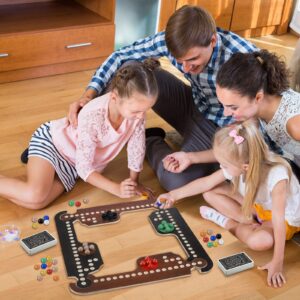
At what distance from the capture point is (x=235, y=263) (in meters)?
1.63

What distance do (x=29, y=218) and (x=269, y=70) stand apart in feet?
2.98

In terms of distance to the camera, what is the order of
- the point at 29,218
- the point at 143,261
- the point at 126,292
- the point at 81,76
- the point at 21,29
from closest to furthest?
1. the point at 126,292
2. the point at 143,261
3. the point at 29,218
4. the point at 21,29
5. the point at 81,76

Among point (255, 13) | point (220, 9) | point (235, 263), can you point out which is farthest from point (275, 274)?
point (255, 13)

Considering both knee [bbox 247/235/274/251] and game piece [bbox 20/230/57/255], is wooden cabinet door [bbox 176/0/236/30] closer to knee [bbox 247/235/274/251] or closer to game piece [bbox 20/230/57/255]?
knee [bbox 247/235/274/251]

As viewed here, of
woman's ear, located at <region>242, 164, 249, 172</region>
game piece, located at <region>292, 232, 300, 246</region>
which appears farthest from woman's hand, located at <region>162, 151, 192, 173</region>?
game piece, located at <region>292, 232, 300, 246</region>

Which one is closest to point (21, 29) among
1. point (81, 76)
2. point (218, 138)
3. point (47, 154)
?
point (81, 76)

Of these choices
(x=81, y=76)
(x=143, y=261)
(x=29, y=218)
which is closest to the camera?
(x=143, y=261)

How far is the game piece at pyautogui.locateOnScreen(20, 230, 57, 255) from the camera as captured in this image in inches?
63.6

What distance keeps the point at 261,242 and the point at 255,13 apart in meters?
2.22

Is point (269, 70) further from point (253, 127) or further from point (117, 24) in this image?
point (117, 24)

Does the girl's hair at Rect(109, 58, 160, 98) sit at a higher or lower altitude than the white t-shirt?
higher

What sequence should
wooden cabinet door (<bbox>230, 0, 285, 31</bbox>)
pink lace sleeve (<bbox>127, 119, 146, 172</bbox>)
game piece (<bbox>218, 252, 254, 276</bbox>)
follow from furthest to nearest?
1. wooden cabinet door (<bbox>230, 0, 285, 31</bbox>)
2. pink lace sleeve (<bbox>127, 119, 146, 172</bbox>)
3. game piece (<bbox>218, 252, 254, 276</bbox>)

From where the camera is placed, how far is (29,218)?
5.79ft

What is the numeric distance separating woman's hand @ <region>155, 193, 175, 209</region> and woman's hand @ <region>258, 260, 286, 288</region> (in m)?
0.41
